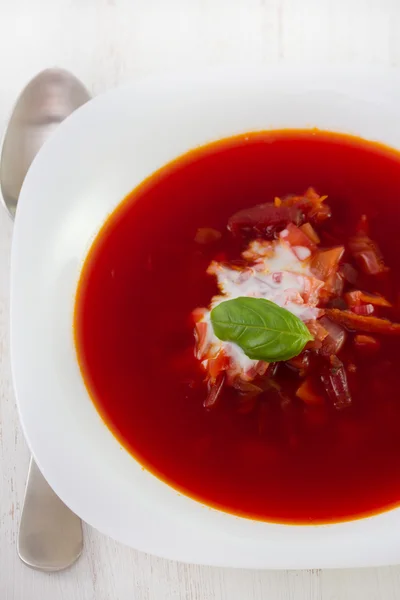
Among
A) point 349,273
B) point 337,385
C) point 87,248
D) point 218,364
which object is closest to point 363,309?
point 349,273

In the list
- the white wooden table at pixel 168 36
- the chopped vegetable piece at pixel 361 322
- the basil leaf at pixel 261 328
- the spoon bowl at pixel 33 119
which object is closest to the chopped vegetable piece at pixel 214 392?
the basil leaf at pixel 261 328

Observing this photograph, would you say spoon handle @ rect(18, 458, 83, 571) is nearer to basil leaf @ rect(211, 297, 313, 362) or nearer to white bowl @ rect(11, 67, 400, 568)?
white bowl @ rect(11, 67, 400, 568)

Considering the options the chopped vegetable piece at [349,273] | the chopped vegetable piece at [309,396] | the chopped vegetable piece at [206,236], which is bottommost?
the chopped vegetable piece at [309,396]

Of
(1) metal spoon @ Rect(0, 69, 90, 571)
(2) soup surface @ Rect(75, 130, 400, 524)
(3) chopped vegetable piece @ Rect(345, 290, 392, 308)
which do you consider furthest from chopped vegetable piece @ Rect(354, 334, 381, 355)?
(1) metal spoon @ Rect(0, 69, 90, 571)

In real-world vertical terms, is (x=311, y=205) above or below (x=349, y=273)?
above

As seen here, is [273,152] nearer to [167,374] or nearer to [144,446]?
[167,374]

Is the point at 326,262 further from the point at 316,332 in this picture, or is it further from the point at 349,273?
the point at 316,332

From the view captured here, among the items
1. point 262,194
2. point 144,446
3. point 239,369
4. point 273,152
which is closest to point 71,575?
point 144,446

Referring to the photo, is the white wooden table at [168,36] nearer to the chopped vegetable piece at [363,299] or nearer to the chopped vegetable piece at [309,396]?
the chopped vegetable piece at [363,299]
